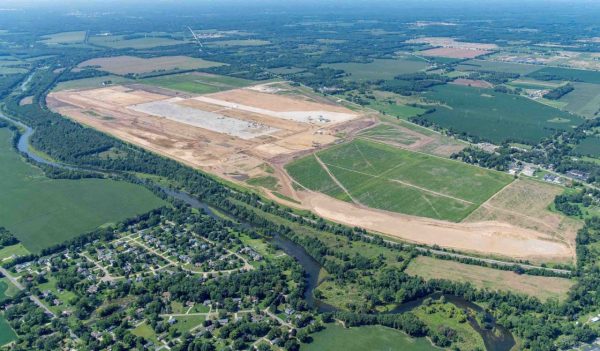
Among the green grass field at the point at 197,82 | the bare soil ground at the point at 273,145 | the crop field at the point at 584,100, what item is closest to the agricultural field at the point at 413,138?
the bare soil ground at the point at 273,145

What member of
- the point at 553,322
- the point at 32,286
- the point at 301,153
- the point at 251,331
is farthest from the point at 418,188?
the point at 32,286

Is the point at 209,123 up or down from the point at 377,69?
down

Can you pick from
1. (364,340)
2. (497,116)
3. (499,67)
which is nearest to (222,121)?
(497,116)

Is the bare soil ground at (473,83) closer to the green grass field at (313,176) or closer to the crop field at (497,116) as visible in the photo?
the crop field at (497,116)

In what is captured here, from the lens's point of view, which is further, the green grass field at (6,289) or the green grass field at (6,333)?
the green grass field at (6,289)

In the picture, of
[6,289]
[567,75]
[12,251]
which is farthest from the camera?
[567,75]

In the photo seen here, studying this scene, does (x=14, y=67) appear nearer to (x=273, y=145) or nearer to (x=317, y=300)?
(x=273, y=145)
